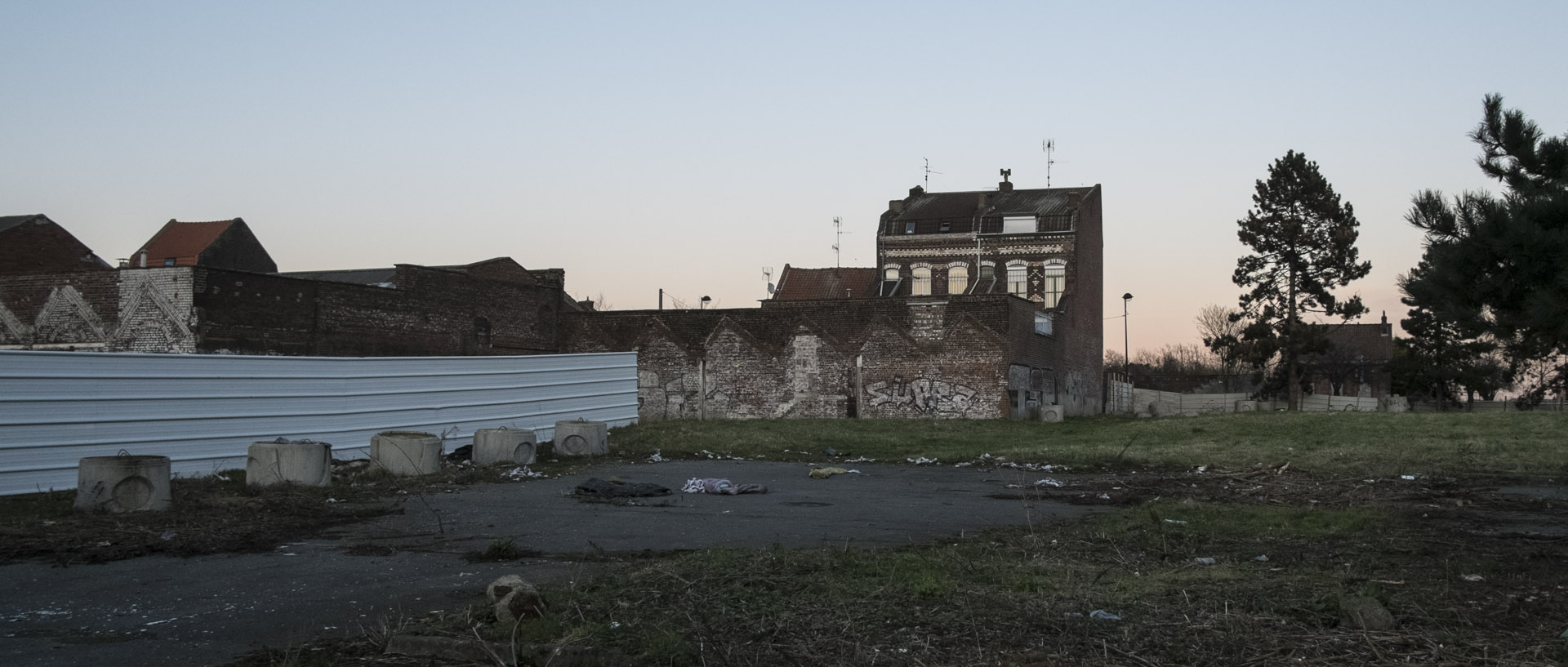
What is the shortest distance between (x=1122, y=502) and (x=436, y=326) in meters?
28.2

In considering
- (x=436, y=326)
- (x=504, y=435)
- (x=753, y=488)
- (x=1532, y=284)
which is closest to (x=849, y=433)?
(x=504, y=435)

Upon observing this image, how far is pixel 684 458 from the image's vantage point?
20.6 m

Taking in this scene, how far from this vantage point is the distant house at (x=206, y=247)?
56812mm

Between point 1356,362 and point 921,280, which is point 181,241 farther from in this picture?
point 1356,362

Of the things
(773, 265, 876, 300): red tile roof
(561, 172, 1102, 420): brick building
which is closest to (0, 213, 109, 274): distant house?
(561, 172, 1102, 420): brick building

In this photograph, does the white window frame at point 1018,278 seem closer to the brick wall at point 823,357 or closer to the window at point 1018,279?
the window at point 1018,279

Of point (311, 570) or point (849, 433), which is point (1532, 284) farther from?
point (849, 433)

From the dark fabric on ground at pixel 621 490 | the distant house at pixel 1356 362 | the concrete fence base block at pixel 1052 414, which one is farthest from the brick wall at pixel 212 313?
the distant house at pixel 1356 362

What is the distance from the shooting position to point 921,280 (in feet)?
177

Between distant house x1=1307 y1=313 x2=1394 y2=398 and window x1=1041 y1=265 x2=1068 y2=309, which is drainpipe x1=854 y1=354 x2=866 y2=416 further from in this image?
distant house x1=1307 y1=313 x2=1394 y2=398

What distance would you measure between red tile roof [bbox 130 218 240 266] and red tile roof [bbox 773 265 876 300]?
93.0ft

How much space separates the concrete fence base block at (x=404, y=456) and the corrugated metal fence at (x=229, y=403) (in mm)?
2203

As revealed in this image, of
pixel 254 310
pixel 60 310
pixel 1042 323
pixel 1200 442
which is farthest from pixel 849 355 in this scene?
pixel 60 310

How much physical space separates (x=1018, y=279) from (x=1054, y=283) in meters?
1.72
